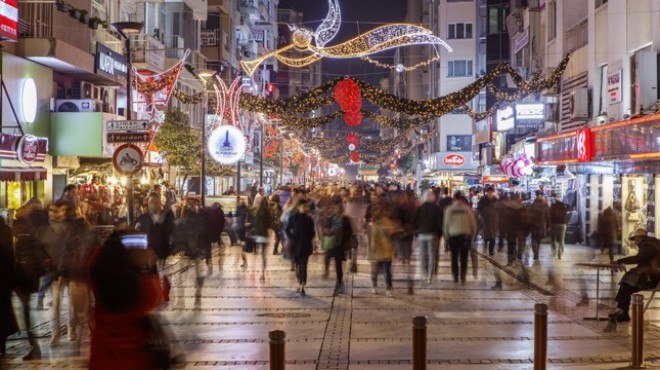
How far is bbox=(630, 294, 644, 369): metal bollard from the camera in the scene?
9758 mm

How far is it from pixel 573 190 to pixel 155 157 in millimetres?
16091

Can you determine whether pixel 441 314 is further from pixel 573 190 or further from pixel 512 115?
pixel 512 115

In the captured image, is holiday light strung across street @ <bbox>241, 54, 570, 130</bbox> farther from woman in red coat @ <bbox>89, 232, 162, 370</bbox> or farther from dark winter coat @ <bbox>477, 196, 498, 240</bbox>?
woman in red coat @ <bbox>89, 232, 162, 370</bbox>

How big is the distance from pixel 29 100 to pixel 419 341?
69.1 feet

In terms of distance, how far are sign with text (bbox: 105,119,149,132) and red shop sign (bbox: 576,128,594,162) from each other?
499 inches

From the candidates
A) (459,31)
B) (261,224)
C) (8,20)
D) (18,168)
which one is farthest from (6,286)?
(459,31)

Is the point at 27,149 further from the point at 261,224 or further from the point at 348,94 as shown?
the point at 348,94

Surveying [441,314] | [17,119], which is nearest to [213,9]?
[17,119]

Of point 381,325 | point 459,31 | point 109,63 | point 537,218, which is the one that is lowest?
point 381,325

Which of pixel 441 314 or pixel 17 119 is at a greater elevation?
pixel 17 119

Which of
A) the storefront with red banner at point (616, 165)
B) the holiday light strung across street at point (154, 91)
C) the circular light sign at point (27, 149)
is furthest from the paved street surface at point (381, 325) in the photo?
the holiday light strung across street at point (154, 91)

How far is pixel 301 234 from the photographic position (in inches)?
686

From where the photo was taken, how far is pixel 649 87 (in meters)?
22.7

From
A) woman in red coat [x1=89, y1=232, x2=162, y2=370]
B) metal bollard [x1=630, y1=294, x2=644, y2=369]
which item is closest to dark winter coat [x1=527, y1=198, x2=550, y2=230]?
metal bollard [x1=630, y1=294, x2=644, y2=369]
